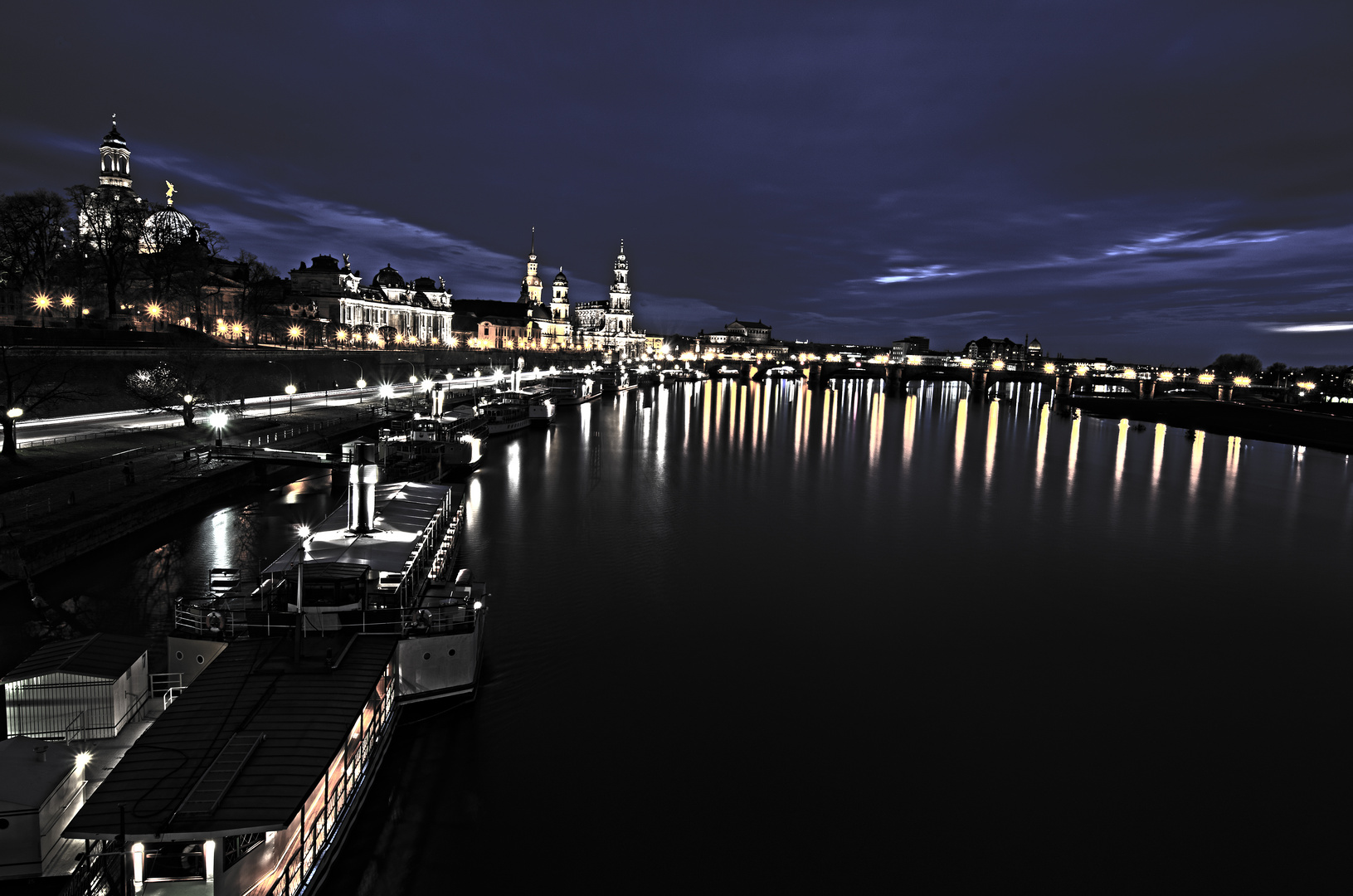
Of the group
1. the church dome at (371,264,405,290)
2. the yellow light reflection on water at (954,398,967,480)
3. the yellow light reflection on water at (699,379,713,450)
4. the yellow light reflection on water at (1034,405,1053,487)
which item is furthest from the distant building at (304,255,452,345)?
the yellow light reflection on water at (1034,405,1053,487)

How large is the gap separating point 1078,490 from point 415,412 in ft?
115

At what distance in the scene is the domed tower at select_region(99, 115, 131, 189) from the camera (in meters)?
73.9

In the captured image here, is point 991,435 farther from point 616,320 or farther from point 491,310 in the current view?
point 616,320

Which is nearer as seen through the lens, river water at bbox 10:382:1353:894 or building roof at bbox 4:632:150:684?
building roof at bbox 4:632:150:684

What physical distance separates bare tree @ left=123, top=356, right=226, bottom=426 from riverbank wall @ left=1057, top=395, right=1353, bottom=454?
245ft

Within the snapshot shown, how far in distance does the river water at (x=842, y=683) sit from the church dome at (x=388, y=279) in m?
94.6

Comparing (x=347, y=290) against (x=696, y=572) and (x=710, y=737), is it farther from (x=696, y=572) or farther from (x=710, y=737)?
(x=710, y=737)

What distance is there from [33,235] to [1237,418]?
3829 inches

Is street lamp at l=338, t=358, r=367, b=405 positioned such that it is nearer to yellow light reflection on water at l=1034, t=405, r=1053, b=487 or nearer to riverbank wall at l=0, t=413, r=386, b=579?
riverbank wall at l=0, t=413, r=386, b=579

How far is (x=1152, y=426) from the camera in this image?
2781 inches

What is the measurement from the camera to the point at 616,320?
180 metres

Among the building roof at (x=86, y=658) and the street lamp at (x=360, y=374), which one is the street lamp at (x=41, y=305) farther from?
the building roof at (x=86, y=658)

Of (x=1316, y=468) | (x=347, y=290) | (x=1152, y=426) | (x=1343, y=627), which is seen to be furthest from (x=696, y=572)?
(x=347, y=290)

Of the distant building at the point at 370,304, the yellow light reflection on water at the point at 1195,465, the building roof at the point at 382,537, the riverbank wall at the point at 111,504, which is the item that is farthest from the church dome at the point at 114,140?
the yellow light reflection on water at the point at 1195,465
